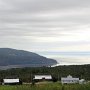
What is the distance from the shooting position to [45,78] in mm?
73000

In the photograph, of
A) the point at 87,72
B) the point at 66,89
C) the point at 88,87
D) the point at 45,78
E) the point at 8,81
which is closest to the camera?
the point at 88,87

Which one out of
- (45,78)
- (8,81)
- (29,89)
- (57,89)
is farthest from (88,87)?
(45,78)

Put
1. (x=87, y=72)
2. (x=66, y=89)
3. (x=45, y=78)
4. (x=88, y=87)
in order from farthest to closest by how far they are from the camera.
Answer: (x=87, y=72), (x=45, y=78), (x=66, y=89), (x=88, y=87)

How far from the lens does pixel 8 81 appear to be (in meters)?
65.1

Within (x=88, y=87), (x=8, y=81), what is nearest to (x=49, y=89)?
(x=88, y=87)

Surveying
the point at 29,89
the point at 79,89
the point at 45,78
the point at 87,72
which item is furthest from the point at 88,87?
the point at 87,72

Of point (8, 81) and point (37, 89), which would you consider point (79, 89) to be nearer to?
point (37, 89)

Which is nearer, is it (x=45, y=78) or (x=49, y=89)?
(x=49, y=89)

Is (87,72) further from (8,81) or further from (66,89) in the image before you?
(66,89)

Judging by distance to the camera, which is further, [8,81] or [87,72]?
[87,72]

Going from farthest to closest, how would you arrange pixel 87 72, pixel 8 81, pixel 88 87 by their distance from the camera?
pixel 87 72 → pixel 8 81 → pixel 88 87

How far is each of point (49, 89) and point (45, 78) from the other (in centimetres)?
4381

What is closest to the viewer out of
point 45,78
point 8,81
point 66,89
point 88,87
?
point 88,87

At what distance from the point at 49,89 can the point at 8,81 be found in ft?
120
